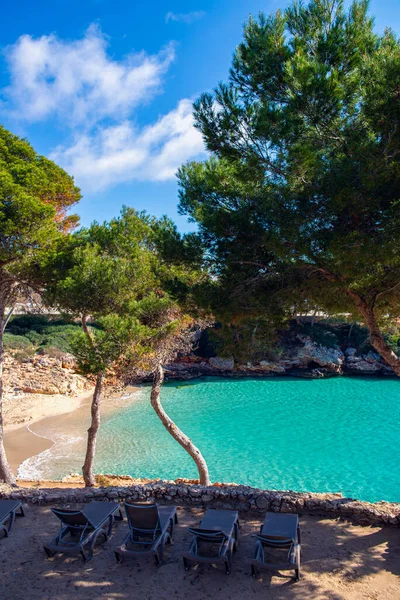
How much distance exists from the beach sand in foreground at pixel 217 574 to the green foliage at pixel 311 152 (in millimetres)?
3942

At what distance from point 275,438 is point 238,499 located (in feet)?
Result: 37.3

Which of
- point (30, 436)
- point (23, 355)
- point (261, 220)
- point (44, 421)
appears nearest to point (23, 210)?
point (261, 220)

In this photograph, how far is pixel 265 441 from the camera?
56.0 feet

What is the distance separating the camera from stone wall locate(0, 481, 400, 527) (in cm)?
624

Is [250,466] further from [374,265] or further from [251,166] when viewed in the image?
[251,166]

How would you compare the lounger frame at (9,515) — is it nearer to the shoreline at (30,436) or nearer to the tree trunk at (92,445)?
the tree trunk at (92,445)

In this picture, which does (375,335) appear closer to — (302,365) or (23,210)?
(23,210)

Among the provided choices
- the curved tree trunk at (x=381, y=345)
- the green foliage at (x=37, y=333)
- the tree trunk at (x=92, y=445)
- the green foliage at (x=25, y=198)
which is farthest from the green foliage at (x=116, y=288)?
the green foliage at (x=37, y=333)

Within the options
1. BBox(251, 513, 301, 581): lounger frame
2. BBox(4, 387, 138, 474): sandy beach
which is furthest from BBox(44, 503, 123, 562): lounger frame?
BBox(4, 387, 138, 474): sandy beach

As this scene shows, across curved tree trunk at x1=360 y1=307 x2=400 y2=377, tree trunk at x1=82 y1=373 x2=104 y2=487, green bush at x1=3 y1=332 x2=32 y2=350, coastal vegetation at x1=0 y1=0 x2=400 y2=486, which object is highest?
coastal vegetation at x1=0 y1=0 x2=400 y2=486

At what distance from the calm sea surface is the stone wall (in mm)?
6535

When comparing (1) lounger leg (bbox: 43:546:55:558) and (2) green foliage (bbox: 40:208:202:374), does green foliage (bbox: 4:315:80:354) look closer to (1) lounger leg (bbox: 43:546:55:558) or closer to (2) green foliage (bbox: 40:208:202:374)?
(2) green foliage (bbox: 40:208:202:374)

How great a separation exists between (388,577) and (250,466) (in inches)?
391

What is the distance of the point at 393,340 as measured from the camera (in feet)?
105
